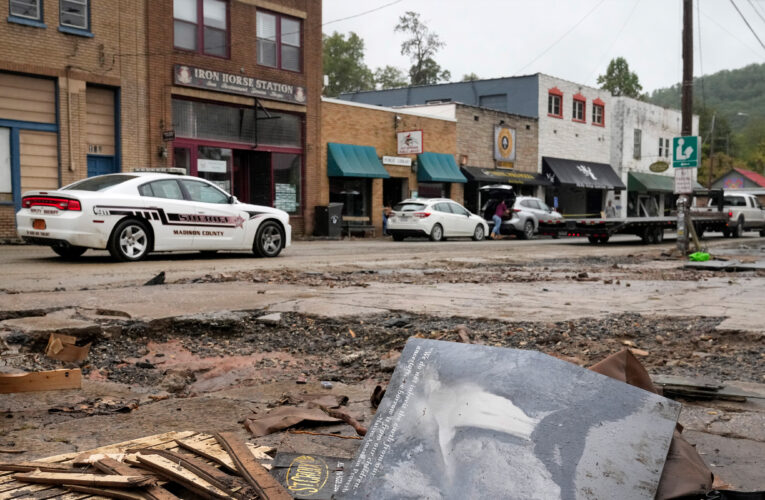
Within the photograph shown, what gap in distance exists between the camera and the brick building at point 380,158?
26188 millimetres

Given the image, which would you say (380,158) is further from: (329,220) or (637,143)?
(637,143)

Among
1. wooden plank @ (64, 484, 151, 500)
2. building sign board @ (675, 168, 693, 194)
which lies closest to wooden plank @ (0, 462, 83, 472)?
wooden plank @ (64, 484, 151, 500)

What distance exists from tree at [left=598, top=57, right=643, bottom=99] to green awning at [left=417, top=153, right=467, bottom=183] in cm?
6142

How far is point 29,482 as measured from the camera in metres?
2.37

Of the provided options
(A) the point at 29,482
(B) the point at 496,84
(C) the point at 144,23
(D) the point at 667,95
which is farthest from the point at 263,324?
(D) the point at 667,95

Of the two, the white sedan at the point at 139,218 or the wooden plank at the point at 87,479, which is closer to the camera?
the wooden plank at the point at 87,479

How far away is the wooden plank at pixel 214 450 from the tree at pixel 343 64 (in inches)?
2722

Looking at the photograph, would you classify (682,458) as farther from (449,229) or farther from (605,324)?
(449,229)

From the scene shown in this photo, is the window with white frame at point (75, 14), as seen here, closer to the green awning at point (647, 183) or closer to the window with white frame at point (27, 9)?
the window with white frame at point (27, 9)

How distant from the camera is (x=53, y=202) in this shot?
37.2 feet

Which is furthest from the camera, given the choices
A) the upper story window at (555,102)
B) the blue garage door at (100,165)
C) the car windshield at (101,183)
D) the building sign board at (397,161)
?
the upper story window at (555,102)

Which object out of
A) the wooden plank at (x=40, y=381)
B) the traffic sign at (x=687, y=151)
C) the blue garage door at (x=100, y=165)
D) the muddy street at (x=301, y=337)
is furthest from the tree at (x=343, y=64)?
the wooden plank at (x=40, y=381)

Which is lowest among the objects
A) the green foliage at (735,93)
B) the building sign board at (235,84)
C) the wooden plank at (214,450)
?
the wooden plank at (214,450)

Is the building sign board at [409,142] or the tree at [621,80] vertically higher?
the tree at [621,80]
